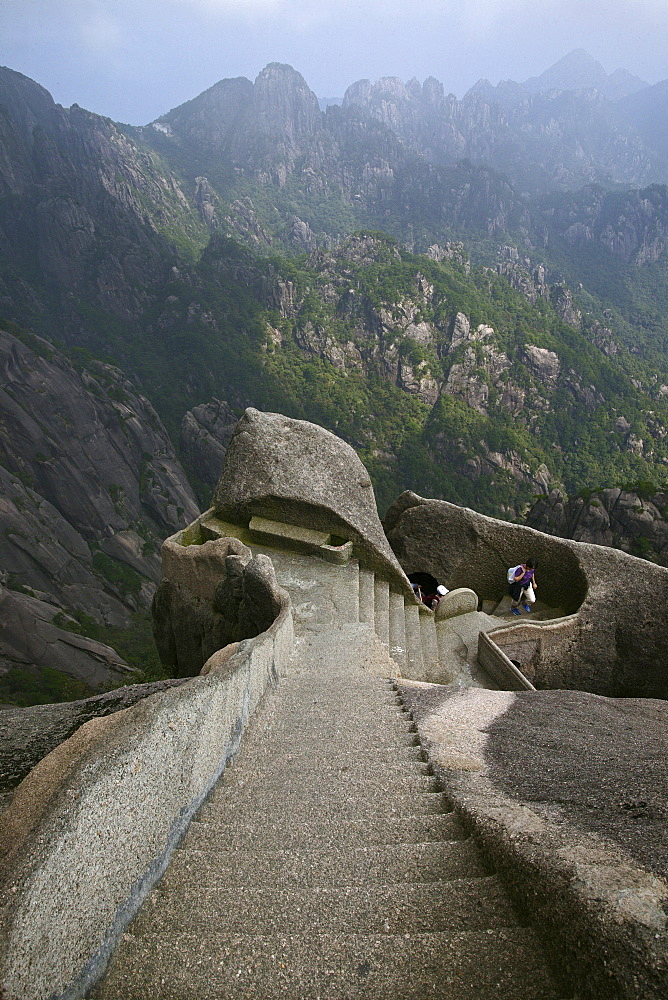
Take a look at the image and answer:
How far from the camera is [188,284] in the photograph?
82500mm

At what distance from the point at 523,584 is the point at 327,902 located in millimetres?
8741

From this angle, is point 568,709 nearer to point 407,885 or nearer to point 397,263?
point 407,885

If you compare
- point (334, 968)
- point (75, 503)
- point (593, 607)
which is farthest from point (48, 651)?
point (334, 968)

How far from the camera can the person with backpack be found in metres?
10.4

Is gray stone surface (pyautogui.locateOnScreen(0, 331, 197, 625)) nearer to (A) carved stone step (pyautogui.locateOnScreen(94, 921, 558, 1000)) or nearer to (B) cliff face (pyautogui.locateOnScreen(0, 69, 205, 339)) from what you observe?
(B) cliff face (pyautogui.locateOnScreen(0, 69, 205, 339))

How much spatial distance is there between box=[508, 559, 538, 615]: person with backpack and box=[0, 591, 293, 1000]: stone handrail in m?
7.96

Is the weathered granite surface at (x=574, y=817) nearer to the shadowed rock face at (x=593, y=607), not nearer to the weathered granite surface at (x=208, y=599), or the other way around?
the weathered granite surface at (x=208, y=599)

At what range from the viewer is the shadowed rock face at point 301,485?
10430 millimetres

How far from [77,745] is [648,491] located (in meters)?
24.8

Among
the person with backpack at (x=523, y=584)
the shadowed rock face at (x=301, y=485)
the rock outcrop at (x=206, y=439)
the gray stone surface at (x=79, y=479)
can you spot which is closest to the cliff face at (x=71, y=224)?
the rock outcrop at (x=206, y=439)

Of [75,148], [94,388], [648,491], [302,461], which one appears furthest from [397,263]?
[302,461]

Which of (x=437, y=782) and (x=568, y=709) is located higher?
(x=437, y=782)

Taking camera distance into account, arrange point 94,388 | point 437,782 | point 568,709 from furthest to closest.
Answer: point 94,388, point 568,709, point 437,782

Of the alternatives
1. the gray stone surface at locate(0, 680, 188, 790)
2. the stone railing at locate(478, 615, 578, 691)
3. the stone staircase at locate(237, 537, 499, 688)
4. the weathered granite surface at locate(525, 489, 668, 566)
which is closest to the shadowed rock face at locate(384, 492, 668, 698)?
the stone railing at locate(478, 615, 578, 691)
